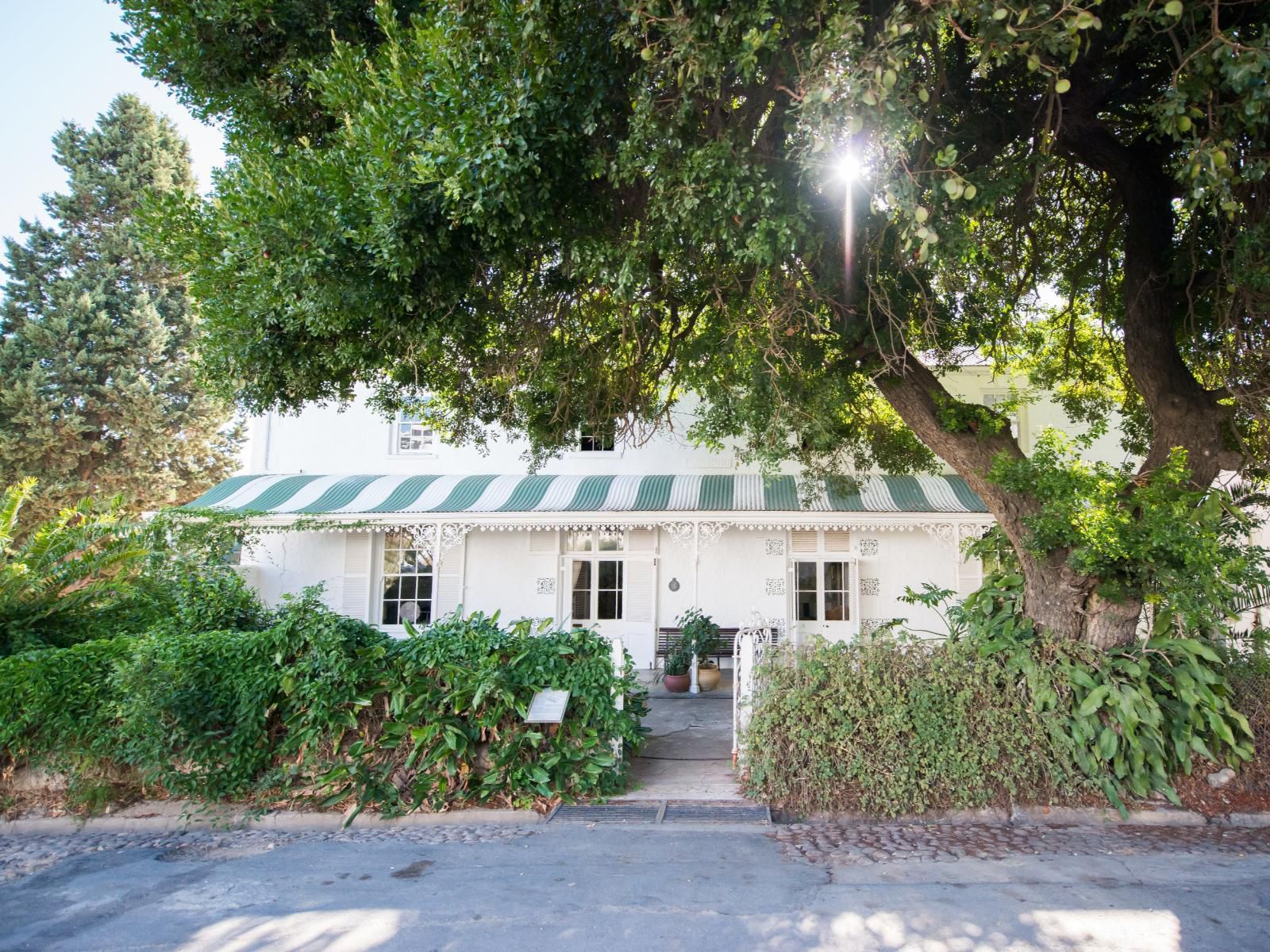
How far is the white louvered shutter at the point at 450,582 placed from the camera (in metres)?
15.7

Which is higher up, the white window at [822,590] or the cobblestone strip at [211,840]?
the white window at [822,590]

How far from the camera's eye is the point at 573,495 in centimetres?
1477

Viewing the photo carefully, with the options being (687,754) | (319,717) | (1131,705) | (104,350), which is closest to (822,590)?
(687,754)

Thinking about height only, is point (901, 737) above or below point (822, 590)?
below

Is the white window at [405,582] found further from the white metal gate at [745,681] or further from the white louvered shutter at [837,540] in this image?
the white metal gate at [745,681]

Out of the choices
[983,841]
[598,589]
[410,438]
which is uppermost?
[410,438]

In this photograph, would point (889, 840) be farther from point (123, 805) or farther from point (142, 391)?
point (142, 391)

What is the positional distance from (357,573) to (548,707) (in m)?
10.9

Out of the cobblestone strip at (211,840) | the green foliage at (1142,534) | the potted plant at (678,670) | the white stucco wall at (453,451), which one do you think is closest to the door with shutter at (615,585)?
the white stucco wall at (453,451)

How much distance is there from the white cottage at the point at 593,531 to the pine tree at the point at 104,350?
242 inches

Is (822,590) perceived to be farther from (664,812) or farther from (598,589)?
(664,812)

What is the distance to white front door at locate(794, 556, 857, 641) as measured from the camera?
598 inches

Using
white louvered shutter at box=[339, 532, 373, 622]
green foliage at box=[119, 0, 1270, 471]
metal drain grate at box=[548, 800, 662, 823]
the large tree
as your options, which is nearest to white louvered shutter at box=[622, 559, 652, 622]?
white louvered shutter at box=[339, 532, 373, 622]

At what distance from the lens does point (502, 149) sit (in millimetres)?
4965
